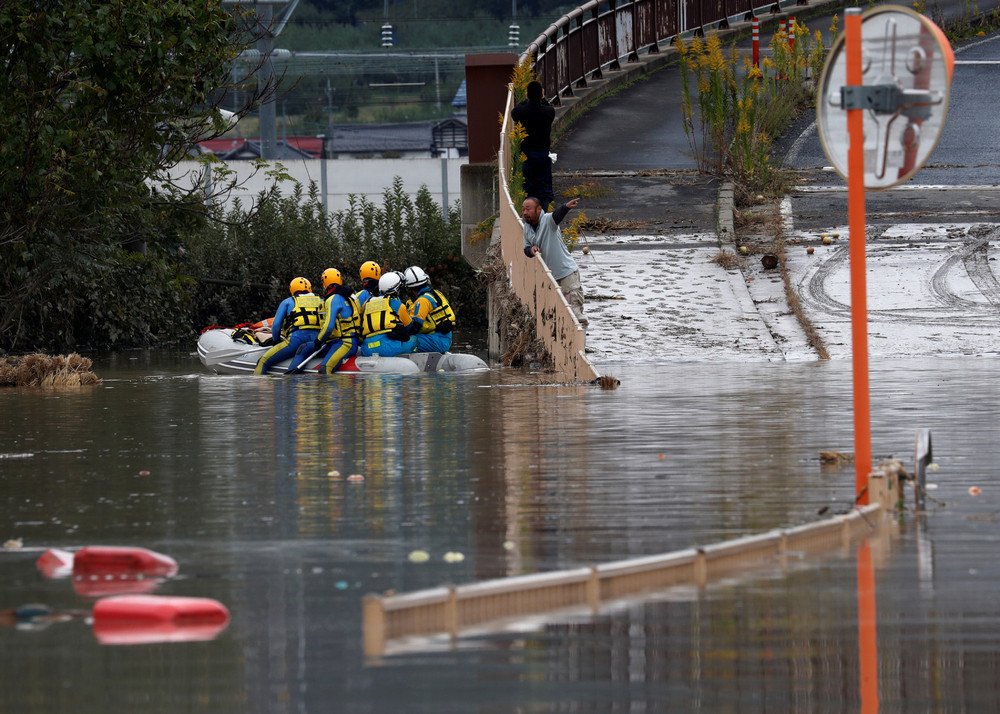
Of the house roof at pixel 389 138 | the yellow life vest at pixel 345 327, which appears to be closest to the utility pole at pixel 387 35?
the house roof at pixel 389 138

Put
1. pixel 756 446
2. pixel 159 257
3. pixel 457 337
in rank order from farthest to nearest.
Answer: pixel 457 337 < pixel 159 257 < pixel 756 446

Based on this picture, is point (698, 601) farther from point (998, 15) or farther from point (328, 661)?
point (998, 15)

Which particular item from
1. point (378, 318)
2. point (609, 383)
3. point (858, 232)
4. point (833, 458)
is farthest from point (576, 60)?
point (858, 232)

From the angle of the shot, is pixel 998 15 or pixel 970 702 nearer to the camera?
pixel 970 702

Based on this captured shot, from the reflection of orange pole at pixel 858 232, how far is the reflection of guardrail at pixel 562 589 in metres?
0.83

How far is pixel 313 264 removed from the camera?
32594 mm

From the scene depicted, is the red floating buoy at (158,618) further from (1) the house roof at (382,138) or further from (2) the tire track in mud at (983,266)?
(1) the house roof at (382,138)

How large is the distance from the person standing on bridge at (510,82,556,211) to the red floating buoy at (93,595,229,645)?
15312 millimetres

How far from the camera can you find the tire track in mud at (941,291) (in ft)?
57.8

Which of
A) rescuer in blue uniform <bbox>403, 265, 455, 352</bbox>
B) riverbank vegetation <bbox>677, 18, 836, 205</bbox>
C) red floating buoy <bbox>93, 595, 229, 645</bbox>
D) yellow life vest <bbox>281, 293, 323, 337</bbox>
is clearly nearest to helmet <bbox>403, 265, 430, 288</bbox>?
rescuer in blue uniform <bbox>403, 265, 455, 352</bbox>

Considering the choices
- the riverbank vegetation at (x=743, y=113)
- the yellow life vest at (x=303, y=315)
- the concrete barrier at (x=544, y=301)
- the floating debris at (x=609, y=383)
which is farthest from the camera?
the riverbank vegetation at (x=743, y=113)

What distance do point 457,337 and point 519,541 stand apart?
24282mm

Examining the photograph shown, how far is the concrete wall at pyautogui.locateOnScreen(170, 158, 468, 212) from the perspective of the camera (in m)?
41.2

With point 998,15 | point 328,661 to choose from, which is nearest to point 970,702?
point 328,661
